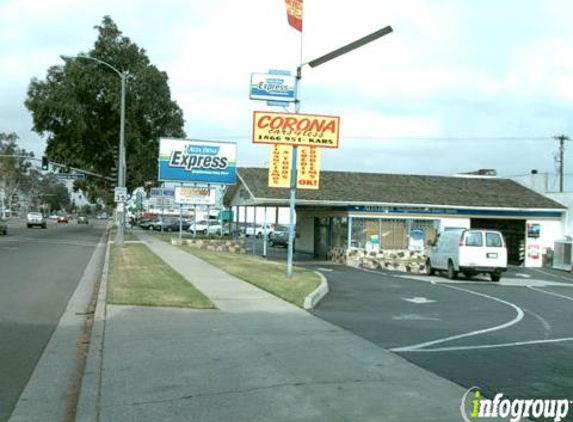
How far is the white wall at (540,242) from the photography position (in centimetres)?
3594

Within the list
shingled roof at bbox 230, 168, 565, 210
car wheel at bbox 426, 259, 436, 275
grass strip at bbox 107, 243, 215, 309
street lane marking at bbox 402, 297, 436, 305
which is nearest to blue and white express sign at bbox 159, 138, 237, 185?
shingled roof at bbox 230, 168, 565, 210

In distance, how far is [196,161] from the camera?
42406 mm

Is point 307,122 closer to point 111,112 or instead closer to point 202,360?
point 202,360

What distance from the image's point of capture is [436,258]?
27000 mm

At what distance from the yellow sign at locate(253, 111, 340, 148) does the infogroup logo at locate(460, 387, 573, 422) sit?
12563 mm

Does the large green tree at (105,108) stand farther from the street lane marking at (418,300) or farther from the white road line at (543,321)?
the white road line at (543,321)

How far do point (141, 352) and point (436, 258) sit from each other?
20116 mm

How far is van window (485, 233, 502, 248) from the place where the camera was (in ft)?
80.5

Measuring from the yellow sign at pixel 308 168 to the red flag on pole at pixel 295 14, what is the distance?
410 centimetres


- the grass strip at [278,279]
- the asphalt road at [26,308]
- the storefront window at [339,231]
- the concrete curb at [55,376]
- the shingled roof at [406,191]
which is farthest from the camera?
the storefront window at [339,231]

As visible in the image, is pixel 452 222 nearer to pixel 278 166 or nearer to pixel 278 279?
pixel 278 166

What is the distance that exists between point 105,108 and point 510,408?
51803 millimetres

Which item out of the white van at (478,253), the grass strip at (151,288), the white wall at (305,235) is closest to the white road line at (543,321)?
the grass strip at (151,288)

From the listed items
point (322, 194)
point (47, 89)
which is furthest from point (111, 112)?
point (322, 194)
